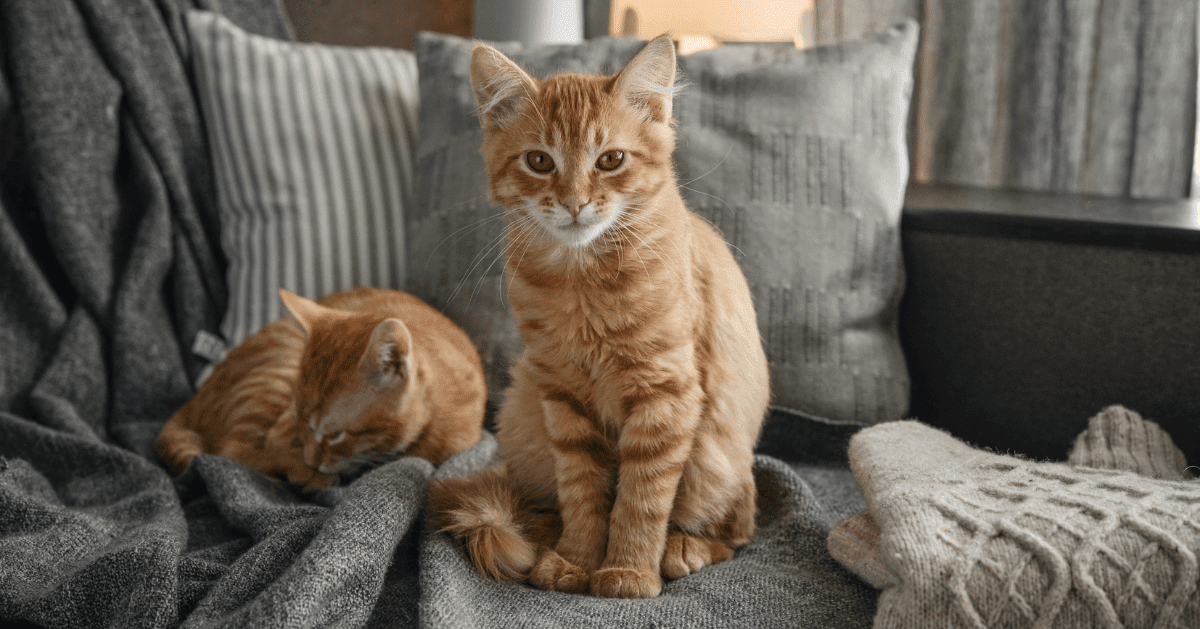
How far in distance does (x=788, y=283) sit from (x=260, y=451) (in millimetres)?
934

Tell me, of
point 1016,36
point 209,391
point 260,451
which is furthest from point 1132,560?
point 1016,36

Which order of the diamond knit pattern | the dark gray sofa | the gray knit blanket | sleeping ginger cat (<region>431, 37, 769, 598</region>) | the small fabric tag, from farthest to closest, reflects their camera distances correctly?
the small fabric tag → the dark gray sofa → sleeping ginger cat (<region>431, 37, 769, 598</region>) → the gray knit blanket → the diamond knit pattern

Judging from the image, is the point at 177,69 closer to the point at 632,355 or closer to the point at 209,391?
the point at 209,391

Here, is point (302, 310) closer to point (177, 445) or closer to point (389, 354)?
point (389, 354)

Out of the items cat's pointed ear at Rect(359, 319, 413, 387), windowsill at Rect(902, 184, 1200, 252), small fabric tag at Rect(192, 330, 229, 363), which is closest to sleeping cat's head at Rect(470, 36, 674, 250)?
cat's pointed ear at Rect(359, 319, 413, 387)

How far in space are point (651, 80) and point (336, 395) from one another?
26.8 inches

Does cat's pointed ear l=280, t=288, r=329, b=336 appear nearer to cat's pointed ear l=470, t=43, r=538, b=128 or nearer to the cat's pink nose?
cat's pointed ear l=470, t=43, r=538, b=128

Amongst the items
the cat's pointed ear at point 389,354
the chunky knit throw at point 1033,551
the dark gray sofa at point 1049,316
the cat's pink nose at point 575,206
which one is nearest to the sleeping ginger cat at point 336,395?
the cat's pointed ear at point 389,354

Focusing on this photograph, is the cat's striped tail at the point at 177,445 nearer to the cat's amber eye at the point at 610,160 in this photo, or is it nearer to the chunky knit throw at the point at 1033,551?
the cat's amber eye at the point at 610,160

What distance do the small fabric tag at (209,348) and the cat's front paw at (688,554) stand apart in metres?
1.01

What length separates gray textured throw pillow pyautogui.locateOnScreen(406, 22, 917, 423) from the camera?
1244 millimetres

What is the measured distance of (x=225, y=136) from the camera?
4.89ft

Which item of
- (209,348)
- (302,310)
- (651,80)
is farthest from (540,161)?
(209,348)

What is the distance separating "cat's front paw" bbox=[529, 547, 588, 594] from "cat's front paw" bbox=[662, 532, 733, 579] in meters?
0.11
